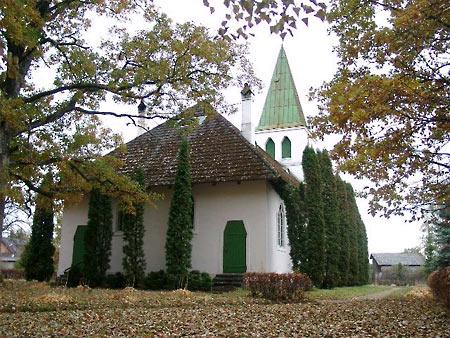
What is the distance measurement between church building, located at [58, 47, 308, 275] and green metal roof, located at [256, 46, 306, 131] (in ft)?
31.6

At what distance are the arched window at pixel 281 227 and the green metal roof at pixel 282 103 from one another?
1149 cm

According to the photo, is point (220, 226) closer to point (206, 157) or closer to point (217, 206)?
point (217, 206)

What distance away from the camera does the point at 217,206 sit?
2108 centimetres

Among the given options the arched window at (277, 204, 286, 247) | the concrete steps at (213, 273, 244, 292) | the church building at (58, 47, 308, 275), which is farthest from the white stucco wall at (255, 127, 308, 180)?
the concrete steps at (213, 273, 244, 292)

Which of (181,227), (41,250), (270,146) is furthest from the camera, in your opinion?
(270,146)

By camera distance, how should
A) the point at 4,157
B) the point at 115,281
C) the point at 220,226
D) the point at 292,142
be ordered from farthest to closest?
the point at 292,142
the point at 220,226
the point at 115,281
the point at 4,157

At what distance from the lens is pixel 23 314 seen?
947cm

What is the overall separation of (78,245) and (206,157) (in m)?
7.84

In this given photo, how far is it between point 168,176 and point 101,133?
4.22m

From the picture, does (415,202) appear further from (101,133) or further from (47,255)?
(47,255)

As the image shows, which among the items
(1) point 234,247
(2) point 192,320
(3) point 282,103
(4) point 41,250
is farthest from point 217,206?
(3) point 282,103

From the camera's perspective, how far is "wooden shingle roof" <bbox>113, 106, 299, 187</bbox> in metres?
20.2

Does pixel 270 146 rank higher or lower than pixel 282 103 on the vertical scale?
lower

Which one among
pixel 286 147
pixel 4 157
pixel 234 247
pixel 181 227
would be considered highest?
pixel 286 147
